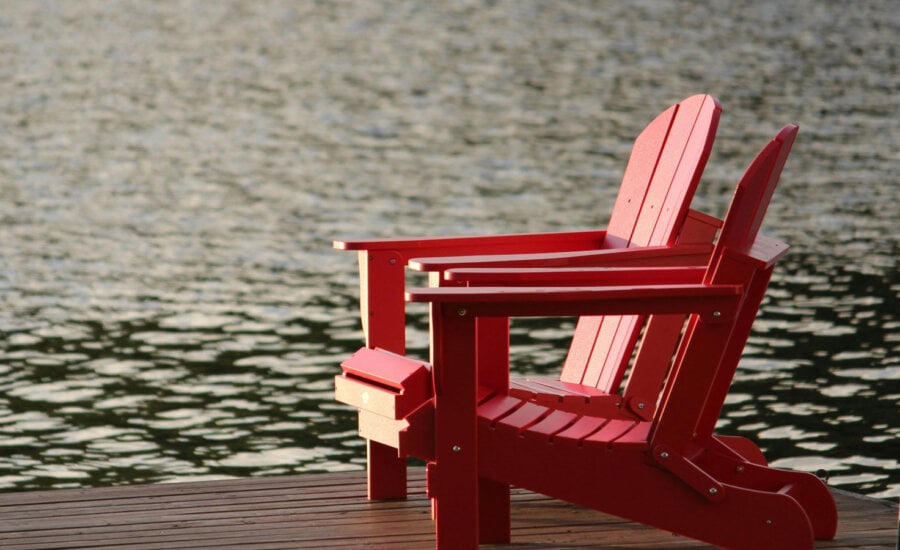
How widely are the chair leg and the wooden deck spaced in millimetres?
38

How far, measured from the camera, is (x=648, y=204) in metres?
4.75

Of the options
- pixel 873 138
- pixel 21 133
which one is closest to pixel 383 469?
pixel 873 138

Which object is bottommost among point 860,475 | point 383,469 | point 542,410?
point 860,475

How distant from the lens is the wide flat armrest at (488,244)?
4527 mm

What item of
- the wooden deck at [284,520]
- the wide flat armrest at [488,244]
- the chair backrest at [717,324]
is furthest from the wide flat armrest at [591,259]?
the wooden deck at [284,520]

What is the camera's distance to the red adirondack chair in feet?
11.8

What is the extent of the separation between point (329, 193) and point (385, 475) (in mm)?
8519

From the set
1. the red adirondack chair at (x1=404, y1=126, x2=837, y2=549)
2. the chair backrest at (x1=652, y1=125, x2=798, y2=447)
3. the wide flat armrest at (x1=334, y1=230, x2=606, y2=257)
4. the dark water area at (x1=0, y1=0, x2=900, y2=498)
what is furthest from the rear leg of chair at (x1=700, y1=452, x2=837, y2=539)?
the dark water area at (x1=0, y1=0, x2=900, y2=498)

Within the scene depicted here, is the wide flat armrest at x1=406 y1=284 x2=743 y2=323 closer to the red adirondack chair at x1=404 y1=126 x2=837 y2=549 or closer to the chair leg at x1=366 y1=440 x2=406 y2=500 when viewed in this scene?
the red adirondack chair at x1=404 y1=126 x2=837 y2=549

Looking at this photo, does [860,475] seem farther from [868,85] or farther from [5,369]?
[868,85]

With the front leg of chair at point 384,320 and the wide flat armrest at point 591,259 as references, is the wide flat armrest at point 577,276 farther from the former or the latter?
the front leg of chair at point 384,320

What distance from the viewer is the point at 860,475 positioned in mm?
6027

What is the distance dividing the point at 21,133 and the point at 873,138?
848cm

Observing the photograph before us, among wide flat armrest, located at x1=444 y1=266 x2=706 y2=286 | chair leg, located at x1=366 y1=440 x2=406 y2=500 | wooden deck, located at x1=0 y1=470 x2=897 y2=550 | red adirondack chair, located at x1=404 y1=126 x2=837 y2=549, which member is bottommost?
wooden deck, located at x1=0 y1=470 x2=897 y2=550
